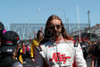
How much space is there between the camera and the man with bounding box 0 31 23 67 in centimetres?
275

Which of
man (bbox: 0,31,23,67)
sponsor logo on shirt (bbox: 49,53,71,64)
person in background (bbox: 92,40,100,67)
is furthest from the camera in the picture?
person in background (bbox: 92,40,100,67)

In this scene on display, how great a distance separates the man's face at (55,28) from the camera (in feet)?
8.04

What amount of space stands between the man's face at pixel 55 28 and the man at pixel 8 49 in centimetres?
66

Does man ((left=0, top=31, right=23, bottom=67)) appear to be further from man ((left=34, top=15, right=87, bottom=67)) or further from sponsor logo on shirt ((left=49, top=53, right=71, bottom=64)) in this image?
sponsor logo on shirt ((left=49, top=53, right=71, bottom=64))

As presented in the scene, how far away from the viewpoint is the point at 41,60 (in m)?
2.40

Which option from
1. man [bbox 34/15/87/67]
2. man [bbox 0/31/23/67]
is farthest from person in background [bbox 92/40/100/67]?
man [bbox 34/15/87/67]

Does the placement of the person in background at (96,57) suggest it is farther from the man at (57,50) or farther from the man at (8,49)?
the man at (57,50)

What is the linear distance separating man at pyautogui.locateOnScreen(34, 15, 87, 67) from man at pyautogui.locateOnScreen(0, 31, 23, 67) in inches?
19.2

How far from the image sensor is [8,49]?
2.92 m

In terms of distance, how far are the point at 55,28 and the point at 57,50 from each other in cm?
26

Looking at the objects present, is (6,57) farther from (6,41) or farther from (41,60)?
(41,60)

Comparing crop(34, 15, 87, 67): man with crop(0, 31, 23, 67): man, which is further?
crop(0, 31, 23, 67): man

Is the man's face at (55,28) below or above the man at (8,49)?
above

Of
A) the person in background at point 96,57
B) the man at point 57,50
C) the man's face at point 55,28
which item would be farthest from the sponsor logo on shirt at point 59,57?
the person in background at point 96,57
